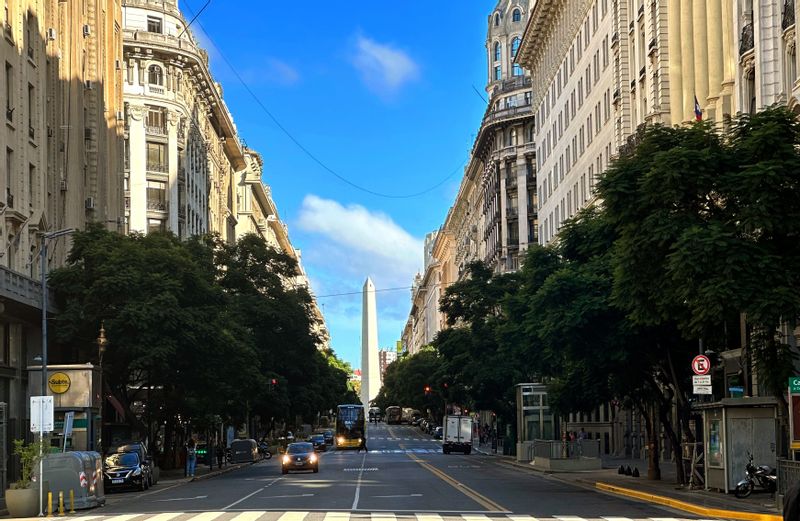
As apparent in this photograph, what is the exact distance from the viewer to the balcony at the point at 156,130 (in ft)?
334

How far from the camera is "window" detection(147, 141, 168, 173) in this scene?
10156cm

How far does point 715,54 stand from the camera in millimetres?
54031

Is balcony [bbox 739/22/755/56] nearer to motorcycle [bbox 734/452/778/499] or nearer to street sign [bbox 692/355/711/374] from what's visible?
street sign [bbox 692/355/711/374]

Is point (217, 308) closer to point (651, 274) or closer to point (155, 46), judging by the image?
point (651, 274)

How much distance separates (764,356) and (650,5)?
114ft

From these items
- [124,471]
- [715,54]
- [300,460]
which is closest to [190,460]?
[300,460]

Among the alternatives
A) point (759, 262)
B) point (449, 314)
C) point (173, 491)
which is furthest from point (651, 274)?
point (449, 314)

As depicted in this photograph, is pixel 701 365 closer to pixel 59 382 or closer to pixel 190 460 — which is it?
pixel 59 382

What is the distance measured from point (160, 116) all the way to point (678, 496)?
7389 cm

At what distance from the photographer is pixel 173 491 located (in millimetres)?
47188

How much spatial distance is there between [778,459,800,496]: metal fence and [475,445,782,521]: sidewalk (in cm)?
59

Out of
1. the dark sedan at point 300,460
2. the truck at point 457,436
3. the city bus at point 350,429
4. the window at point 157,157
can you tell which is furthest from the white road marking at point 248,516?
the city bus at point 350,429

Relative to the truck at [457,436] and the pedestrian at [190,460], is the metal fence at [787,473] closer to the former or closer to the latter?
the pedestrian at [190,460]

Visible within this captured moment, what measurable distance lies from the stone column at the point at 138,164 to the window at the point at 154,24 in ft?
24.2
